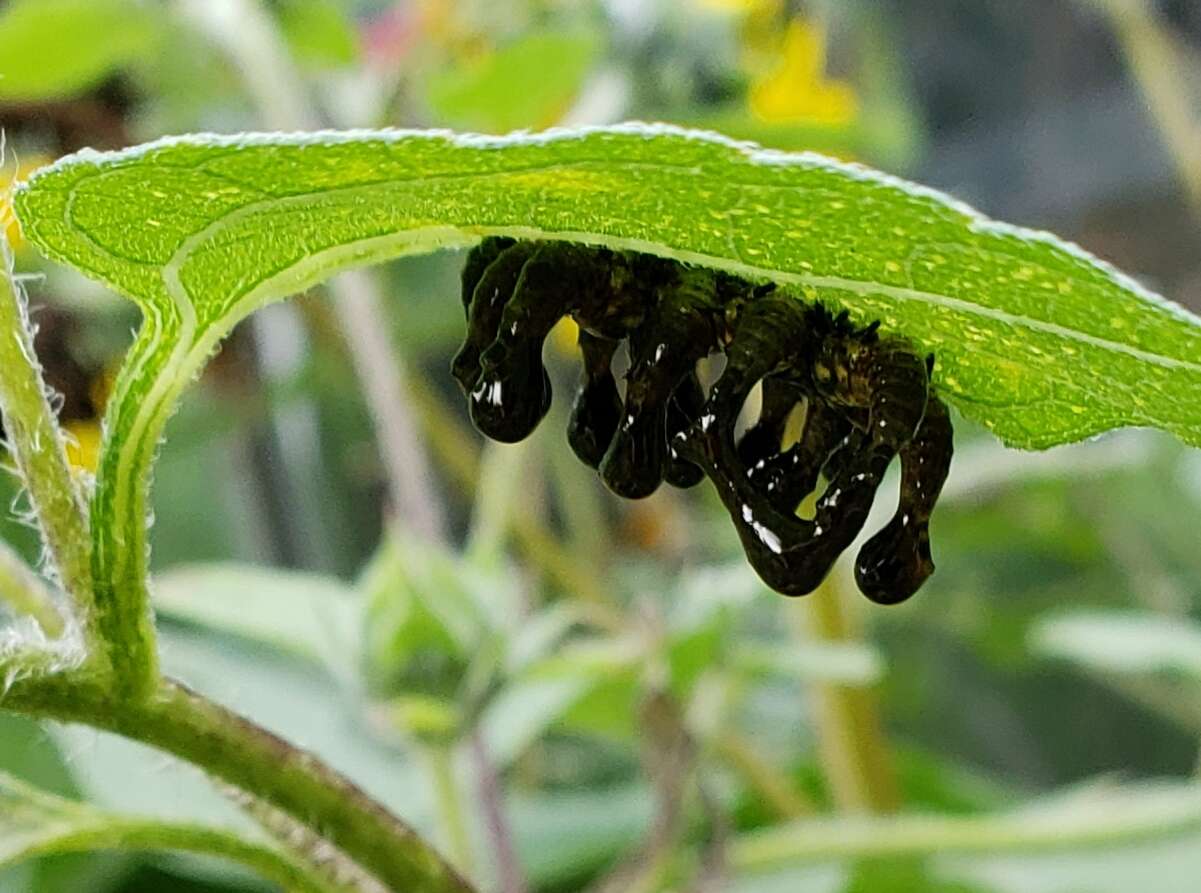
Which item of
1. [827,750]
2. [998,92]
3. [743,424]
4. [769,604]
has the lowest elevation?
[827,750]

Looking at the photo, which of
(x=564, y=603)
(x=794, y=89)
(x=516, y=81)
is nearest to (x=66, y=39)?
(x=516, y=81)

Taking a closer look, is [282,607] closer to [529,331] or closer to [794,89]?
[529,331]

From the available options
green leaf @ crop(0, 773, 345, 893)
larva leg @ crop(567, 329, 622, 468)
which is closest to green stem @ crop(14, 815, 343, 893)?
green leaf @ crop(0, 773, 345, 893)

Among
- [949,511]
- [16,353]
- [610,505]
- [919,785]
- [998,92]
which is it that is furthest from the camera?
[998,92]

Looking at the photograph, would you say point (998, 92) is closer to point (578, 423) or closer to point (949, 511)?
point (949, 511)

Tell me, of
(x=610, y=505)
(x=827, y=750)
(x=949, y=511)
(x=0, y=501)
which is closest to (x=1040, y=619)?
(x=949, y=511)

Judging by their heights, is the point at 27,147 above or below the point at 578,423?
above

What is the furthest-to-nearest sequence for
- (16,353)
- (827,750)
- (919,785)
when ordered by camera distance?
(919,785) → (827,750) → (16,353)

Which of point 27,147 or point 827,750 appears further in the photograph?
point 27,147
